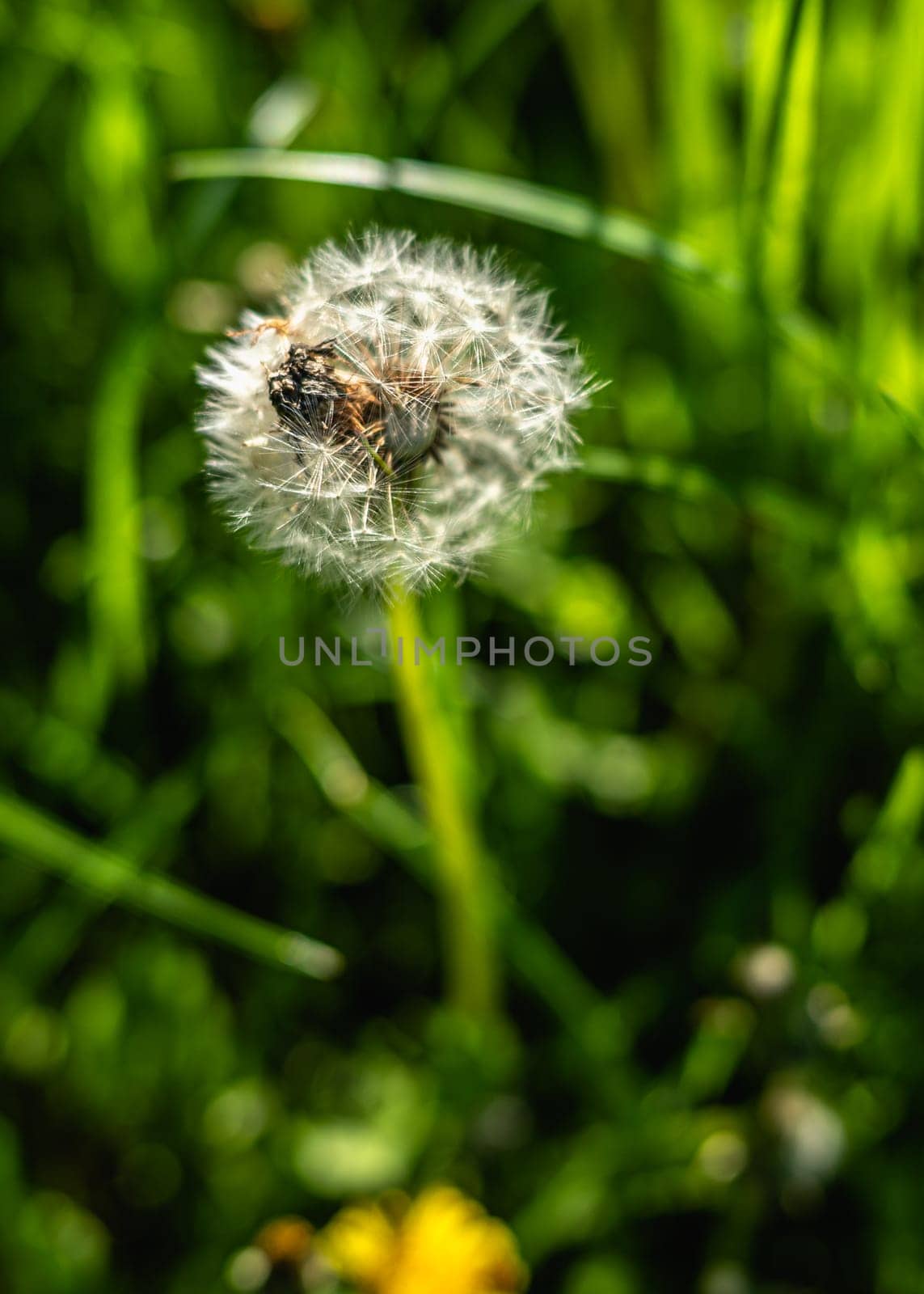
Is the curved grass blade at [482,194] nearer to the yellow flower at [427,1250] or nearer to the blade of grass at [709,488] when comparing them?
the blade of grass at [709,488]

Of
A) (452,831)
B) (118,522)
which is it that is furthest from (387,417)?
(118,522)

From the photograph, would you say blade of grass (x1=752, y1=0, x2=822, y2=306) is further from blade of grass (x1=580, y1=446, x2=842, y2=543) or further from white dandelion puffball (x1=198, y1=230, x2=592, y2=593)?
white dandelion puffball (x1=198, y1=230, x2=592, y2=593)

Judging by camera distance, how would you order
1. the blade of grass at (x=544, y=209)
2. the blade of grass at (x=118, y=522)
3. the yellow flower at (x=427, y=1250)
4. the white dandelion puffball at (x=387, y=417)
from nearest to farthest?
the white dandelion puffball at (x=387, y=417)
the blade of grass at (x=544, y=209)
the yellow flower at (x=427, y=1250)
the blade of grass at (x=118, y=522)

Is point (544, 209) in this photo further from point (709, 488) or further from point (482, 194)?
point (709, 488)

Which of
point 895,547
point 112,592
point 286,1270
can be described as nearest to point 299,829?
point 112,592

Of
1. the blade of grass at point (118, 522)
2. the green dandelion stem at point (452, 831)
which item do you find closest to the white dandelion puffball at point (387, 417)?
the green dandelion stem at point (452, 831)

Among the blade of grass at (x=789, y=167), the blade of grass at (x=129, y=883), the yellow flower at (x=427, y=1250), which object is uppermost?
the blade of grass at (x=789, y=167)

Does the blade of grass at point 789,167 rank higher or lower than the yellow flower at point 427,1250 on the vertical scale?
higher
